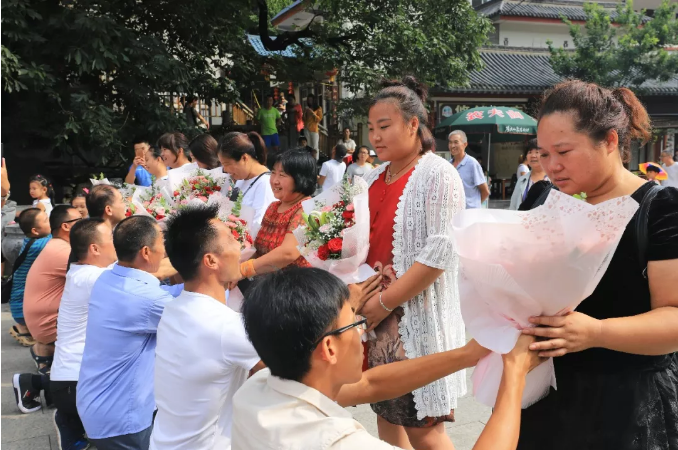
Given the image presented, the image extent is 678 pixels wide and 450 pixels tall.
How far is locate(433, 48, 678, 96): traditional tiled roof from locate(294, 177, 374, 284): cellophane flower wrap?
1642cm

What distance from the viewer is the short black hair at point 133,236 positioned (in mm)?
2949

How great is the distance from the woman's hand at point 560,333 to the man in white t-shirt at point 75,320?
2799 millimetres

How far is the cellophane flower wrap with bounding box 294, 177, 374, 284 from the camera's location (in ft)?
8.11

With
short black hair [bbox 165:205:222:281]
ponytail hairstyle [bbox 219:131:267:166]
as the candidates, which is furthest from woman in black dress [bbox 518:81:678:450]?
ponytail hairstyle [bbox 219:131:267:166]

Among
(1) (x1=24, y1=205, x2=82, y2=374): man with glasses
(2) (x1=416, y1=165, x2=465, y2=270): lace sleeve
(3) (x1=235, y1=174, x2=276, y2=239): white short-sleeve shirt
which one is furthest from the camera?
(1) (x1=24, y1=205, x2=82, y2=374): man with glasses

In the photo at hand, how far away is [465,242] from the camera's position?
136cm

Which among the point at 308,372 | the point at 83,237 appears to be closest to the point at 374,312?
the point at 308,372

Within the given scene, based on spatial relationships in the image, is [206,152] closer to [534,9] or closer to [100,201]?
[100,201]

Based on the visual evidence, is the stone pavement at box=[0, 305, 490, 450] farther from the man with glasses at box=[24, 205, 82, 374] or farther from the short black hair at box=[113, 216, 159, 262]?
the short black hair at box=[113, 216, 159, 262]

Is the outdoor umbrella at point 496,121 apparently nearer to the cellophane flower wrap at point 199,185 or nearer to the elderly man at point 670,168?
the elderly man at point 670,168

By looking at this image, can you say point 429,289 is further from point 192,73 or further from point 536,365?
point 192,73

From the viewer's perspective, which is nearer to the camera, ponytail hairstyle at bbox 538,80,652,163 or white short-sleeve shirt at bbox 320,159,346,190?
ponytail hairstyle at bbox 538,80,652,163

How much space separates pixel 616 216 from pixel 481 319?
15.5 inches

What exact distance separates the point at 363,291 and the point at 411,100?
84 cm
